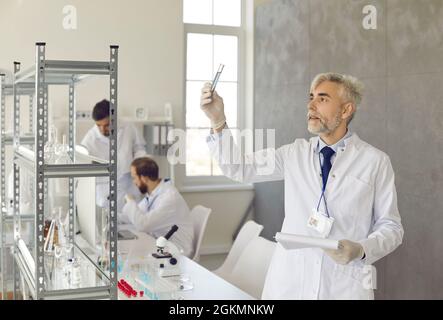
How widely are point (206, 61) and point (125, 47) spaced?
881 mm

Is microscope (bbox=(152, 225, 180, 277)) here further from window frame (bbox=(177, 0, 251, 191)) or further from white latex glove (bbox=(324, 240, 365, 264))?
window frame (bbox=(177, 0, 251, 191))

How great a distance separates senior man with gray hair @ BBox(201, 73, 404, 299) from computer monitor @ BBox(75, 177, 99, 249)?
0.59 metres

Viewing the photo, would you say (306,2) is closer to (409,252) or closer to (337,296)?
(409,252)

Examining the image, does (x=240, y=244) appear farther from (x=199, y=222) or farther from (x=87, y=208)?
(x=87, y=208)

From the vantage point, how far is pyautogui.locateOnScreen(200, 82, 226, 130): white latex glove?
6.86ft

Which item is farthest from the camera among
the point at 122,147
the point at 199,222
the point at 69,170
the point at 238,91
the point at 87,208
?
the point at 238,91

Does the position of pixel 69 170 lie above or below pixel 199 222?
above

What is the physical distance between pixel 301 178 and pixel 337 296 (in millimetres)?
448

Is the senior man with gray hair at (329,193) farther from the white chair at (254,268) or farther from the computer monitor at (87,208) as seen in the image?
the white chair at (254,268)

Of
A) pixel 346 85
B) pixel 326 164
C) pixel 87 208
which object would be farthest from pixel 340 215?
pixel 87 208

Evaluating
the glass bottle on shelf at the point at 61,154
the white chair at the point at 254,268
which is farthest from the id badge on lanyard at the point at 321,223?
the white chair at the point at 254,268

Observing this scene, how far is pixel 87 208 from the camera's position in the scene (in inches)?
104

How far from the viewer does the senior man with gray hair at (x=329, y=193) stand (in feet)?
6.96
